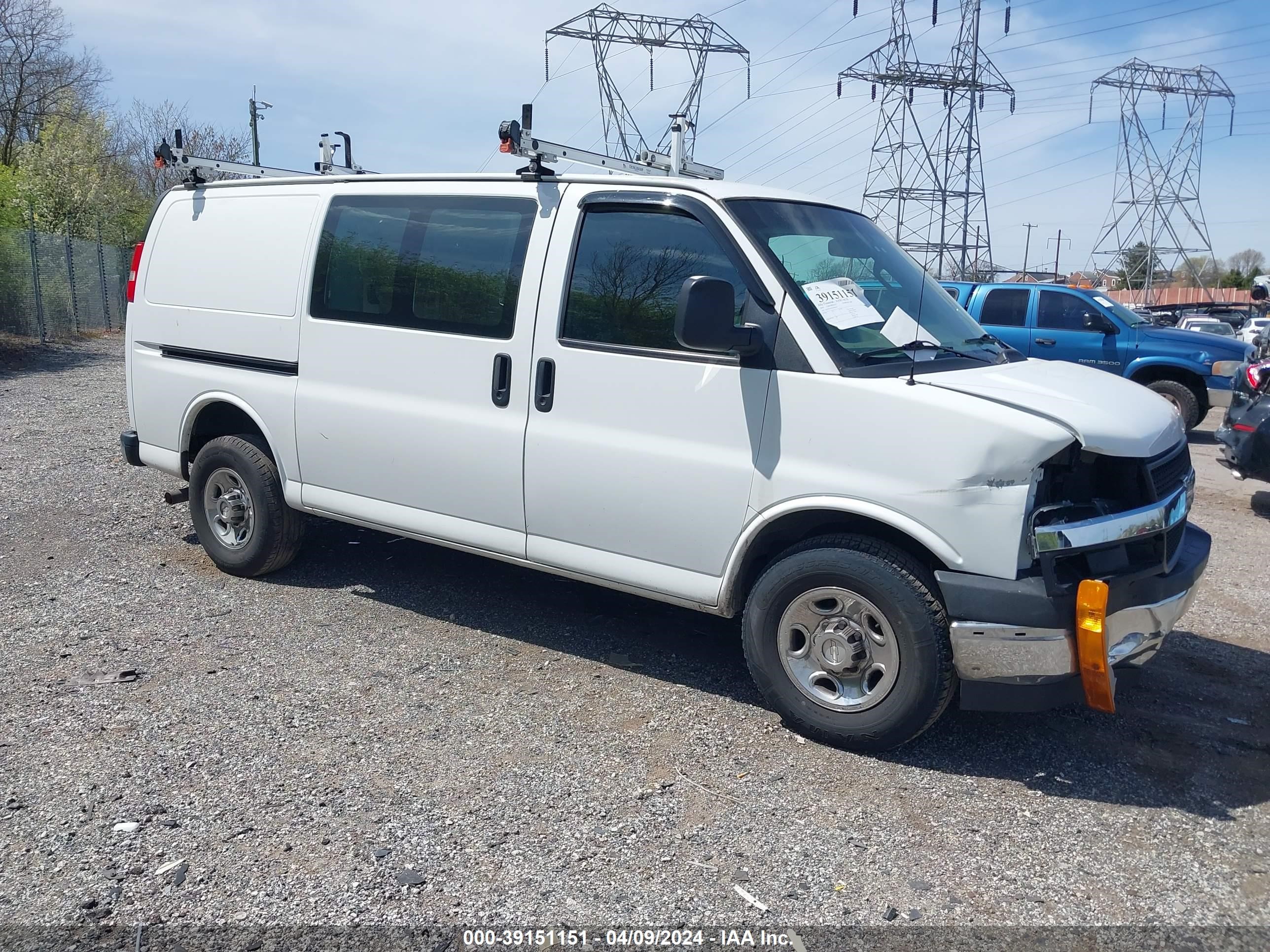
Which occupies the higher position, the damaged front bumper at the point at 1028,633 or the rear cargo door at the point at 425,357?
the rear cargo door at the point at 425,357

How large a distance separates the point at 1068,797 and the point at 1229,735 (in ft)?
3.35

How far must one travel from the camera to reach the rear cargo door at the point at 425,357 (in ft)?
15.2

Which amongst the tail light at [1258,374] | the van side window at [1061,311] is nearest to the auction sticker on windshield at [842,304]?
the tail light at [1258,374]

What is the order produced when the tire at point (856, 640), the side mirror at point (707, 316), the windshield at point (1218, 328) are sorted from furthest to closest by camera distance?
the windshield at point (1218, 328) → the side mirror at point (707, 316) → the tire at point (856, 640)

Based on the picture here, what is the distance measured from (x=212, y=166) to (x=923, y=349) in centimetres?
452

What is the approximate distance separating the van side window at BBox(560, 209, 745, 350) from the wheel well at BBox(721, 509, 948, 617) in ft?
2.82

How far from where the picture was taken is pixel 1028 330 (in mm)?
13305

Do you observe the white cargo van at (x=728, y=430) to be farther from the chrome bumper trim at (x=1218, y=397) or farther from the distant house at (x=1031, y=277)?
the distant house at (x=1031, y=277)

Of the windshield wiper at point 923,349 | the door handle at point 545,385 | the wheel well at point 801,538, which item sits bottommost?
the wheel well at point 801,538

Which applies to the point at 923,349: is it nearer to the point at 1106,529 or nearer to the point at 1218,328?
the point at 1106,529

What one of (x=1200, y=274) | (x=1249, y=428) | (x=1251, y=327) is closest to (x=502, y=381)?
(x=1249, y=428)

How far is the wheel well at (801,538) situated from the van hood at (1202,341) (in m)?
10.8

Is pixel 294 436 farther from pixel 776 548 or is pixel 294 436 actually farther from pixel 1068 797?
pixel 1068 797

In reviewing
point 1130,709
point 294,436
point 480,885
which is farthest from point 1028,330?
point 480,885
